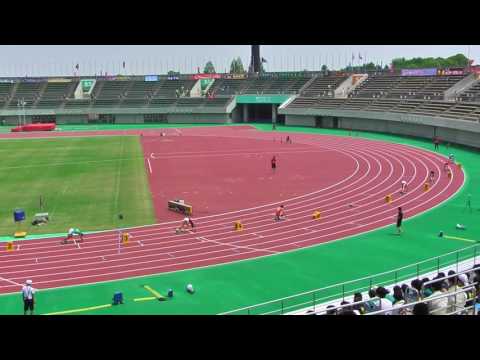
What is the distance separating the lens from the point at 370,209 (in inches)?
1149

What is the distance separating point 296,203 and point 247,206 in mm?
2756

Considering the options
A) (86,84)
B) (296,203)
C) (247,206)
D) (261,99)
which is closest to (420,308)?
(247,206)

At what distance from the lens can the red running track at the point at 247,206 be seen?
70.2 ft

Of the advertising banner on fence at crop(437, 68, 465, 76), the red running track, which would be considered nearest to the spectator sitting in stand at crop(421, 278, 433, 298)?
the red running track

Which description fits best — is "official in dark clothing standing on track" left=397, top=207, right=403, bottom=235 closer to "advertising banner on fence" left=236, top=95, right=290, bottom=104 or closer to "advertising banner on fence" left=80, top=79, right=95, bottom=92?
"advertising banner on fence" left=236, top=95, right=290, bottom=104

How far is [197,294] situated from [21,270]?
23.7ft

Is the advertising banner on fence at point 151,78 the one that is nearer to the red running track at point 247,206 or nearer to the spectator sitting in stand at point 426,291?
the red running track at point 247,206

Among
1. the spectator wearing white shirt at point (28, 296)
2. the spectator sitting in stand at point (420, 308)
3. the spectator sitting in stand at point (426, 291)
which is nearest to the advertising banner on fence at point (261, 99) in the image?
the spectator wearing white shirt at point (28, 296)

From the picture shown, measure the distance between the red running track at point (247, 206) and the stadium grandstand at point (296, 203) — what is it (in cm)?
11

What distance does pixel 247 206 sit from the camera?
1184 inches

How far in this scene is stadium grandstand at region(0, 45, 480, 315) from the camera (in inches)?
697

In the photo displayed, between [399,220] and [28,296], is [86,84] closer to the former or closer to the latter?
[399,220]
